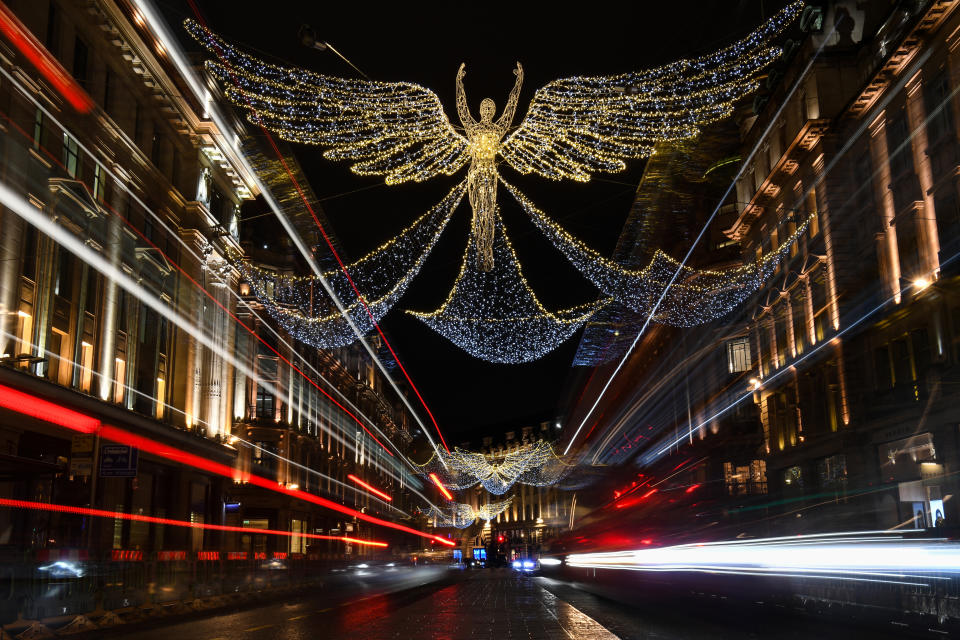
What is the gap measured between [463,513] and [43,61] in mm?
121196

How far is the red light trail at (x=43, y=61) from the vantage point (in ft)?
74.0

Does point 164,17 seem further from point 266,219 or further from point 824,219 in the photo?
point 266,219

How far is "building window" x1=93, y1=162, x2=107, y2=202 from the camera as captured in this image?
95.9ft

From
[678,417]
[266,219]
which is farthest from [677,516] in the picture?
[266,219]

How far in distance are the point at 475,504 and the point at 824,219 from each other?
123955 millimetres

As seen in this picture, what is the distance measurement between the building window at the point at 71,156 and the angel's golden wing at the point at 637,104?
17579mm

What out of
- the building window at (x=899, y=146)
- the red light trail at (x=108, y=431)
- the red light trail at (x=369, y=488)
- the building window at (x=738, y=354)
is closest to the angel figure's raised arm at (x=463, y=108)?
the red light trail at (x=108, y=431)

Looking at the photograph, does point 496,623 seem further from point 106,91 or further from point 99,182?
point 106,91

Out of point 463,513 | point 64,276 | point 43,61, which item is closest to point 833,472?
point 64,276

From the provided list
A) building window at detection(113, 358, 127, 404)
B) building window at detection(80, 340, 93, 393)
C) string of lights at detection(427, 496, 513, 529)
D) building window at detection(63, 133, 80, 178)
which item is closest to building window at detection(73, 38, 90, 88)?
building window at detection(63, 133, 80, 178)

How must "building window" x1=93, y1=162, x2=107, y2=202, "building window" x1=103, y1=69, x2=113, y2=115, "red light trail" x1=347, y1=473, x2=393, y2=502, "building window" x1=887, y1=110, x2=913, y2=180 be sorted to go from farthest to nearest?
"red light trail" x1=347, y1=473, x2=393, y2=502
"building window" x1=103, y1=69, x2=113, y2=115
"building window" x1=93, y1=162, x2=107, y2=202
"building window" x1=887, y1=110, x2=913, y2=180

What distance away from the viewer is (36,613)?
621 inches

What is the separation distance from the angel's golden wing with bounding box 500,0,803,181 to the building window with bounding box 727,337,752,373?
32.6 m

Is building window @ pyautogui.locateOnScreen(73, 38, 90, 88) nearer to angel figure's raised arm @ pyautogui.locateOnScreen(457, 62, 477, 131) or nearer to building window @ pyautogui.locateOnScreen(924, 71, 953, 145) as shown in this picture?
angel figure's raised arm @ pyautogui.locateOnScreen(457, 62, 477, 131)
